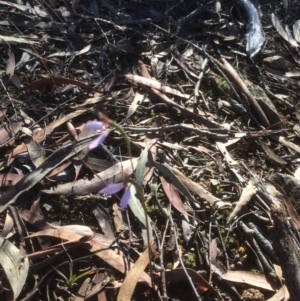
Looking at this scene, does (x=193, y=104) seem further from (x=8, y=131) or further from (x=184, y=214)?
(x=8, y=131)

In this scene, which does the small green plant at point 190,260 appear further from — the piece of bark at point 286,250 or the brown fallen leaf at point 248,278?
the piece of bark at point 286,250

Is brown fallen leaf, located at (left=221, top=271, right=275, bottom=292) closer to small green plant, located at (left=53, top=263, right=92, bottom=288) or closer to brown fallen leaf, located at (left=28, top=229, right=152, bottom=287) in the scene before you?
brown fallen leaf, located at (left=28, top=229, right=152, bottom=287)

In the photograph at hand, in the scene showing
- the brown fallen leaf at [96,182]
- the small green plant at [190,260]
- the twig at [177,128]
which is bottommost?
the small green plant at [190,260]

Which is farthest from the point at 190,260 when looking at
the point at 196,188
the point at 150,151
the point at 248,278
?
the point at 150,151

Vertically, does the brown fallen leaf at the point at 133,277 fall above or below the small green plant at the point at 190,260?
above

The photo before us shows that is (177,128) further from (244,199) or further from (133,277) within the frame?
(133,277)

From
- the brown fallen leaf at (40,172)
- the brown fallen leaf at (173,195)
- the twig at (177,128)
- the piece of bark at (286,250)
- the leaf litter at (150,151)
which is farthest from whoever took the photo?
the twig at (177,128)

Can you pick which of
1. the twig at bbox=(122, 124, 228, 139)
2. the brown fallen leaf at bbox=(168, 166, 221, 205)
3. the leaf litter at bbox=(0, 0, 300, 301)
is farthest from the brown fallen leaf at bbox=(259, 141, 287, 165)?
the brown fallen leaf at bbox=(168, 166, 221, 205)

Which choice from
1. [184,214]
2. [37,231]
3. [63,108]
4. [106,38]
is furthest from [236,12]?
[37,231]

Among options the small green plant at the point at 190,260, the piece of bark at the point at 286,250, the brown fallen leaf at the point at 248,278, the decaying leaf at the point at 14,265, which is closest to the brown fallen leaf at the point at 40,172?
the decaying leaf at the point at 14,265
